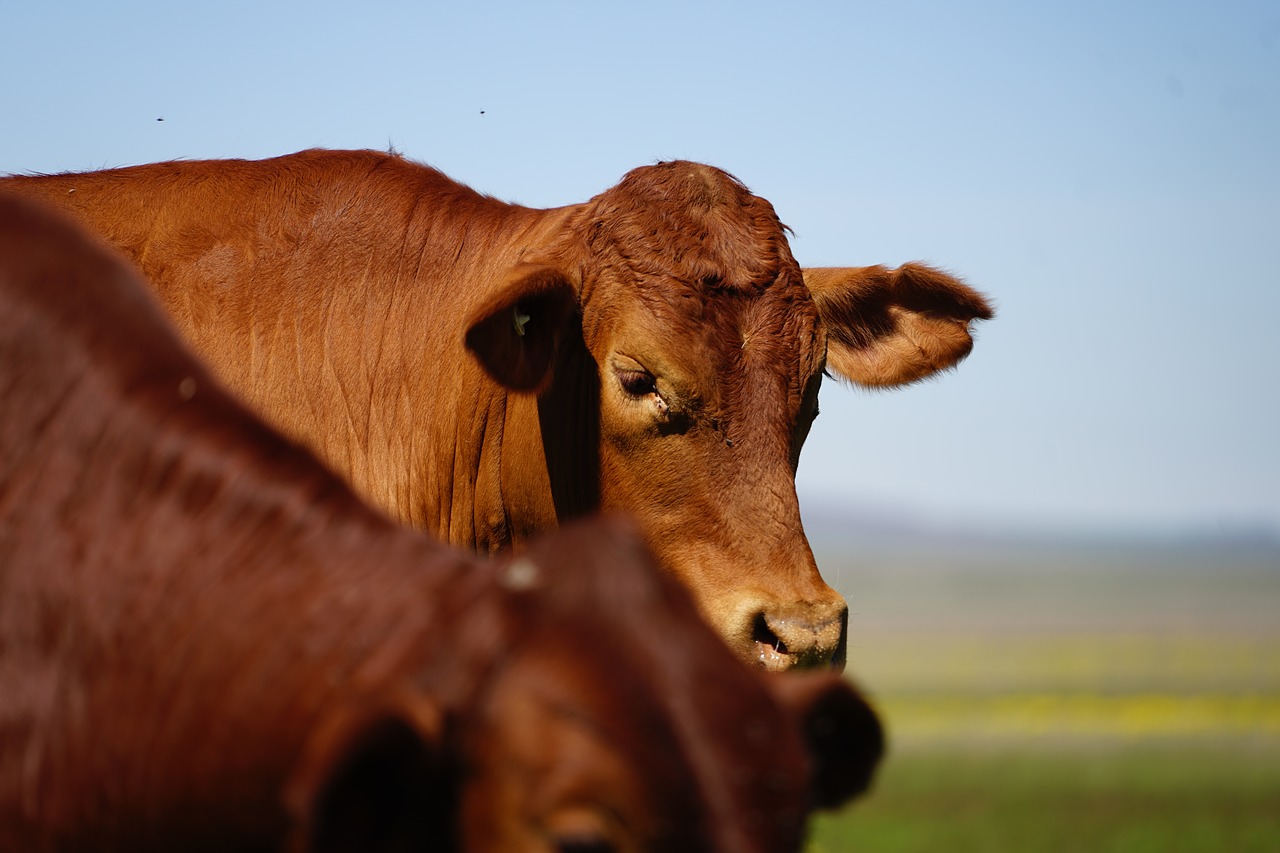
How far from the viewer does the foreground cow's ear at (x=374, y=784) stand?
238 cm

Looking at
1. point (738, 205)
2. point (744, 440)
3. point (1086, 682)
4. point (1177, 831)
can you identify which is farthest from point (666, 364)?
point (1086, 682)

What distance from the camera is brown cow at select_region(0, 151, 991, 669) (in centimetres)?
552

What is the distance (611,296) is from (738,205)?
2.09 ft

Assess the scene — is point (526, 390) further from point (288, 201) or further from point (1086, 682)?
point (1086, 682)

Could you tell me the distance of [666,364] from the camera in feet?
18.3

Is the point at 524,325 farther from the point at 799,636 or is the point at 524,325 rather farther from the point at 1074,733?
the point at 1074,733

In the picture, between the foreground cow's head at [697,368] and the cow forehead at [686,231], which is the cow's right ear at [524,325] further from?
the cow forehead at [686,231]

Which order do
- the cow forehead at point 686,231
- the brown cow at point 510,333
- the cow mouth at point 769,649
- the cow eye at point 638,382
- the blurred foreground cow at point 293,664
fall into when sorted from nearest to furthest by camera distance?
the blurred foreground cow at point 293,664 → the cow mouth at point 769,649 → the brown cow at point 510,333 → the cow eye at point 638,382 → the cow forehead at point 686,231

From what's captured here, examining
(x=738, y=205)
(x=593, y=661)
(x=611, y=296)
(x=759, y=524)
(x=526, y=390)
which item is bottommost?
(x=593, y=661)

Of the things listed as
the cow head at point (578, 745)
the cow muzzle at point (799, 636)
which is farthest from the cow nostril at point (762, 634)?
the cow head at point (578, 745)

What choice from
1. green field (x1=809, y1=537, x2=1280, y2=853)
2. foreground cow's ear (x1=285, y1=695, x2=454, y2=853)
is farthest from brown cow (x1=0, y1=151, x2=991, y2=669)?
foreground cow's ear (x1=285, y1=695, x2=454, y2=853)

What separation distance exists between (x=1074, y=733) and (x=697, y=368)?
44271 mm

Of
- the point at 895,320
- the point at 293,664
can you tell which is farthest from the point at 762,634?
the point at 293,664

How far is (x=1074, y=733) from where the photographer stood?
4697cm
